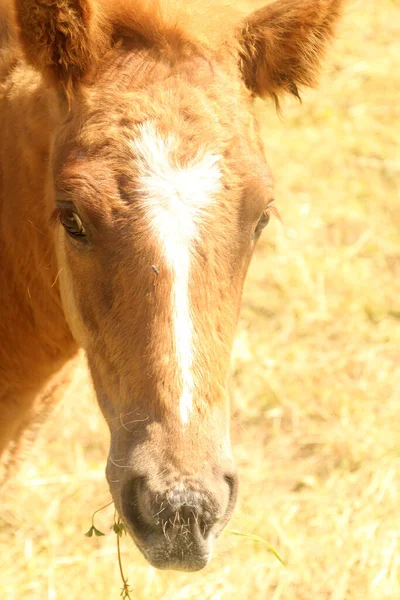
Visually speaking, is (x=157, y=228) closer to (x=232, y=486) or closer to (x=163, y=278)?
(x=163, y=278)

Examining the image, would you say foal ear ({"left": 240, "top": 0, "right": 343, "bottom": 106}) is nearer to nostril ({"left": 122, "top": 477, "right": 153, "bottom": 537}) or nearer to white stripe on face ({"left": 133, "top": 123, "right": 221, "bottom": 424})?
white stripe on face ({"left": 133, "top": 123, "right": 221, "bottom": 424})

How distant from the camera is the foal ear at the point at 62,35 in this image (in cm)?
275

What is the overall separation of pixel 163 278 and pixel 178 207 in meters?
0.22

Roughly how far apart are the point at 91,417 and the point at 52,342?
1.82 m

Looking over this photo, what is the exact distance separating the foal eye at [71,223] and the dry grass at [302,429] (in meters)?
1.13

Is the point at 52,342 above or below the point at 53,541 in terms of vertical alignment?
above

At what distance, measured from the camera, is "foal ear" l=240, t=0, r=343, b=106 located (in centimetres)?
308

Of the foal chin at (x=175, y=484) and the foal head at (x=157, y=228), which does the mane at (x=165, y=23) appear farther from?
the foal chin at (x=175, y=484)

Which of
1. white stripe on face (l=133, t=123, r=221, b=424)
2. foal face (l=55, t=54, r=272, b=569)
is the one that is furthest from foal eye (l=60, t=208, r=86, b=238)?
white stripe on face (l=133, t=123, r=221, b=424)

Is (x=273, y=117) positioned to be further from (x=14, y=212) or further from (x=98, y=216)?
(x=98, y=216)

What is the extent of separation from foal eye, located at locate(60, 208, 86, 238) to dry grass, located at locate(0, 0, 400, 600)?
44.4 inches

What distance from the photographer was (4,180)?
3289 millimetres

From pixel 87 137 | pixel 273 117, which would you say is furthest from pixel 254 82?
pixel 273 117

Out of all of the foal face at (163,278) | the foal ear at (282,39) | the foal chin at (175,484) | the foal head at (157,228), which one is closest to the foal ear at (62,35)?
the foal head at (157,228)
